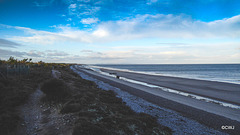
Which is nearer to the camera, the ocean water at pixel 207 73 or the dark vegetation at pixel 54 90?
the dark vegetation at pixel 54 90

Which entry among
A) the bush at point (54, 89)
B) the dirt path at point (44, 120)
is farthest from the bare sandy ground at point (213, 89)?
the bush at point (54, 89)

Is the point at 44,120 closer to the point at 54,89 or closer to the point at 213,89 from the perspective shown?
the point at 54,89

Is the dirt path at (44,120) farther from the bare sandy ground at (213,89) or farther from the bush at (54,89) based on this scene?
the bare sandy ground at (213,89)

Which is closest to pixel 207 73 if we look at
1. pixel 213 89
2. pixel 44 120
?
pixel 213 89

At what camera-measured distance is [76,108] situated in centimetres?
778

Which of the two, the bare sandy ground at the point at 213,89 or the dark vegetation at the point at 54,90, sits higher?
the dark vegetation at the point at 54,90

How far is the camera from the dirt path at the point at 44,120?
18.8 ft

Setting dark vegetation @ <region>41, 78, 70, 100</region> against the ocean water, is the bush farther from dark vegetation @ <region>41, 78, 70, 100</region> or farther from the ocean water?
the ocean water

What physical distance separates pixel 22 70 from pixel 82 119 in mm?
21564

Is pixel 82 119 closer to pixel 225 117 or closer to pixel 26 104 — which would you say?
pixel 26 104

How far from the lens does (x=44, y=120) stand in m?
6.81

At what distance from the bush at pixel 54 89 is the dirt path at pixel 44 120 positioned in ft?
3.47

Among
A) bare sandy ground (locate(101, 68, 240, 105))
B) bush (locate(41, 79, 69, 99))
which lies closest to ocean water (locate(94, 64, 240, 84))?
bare sandy ground (locate(101, 68, 240, 105))

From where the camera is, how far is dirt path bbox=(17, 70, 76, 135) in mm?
5716
